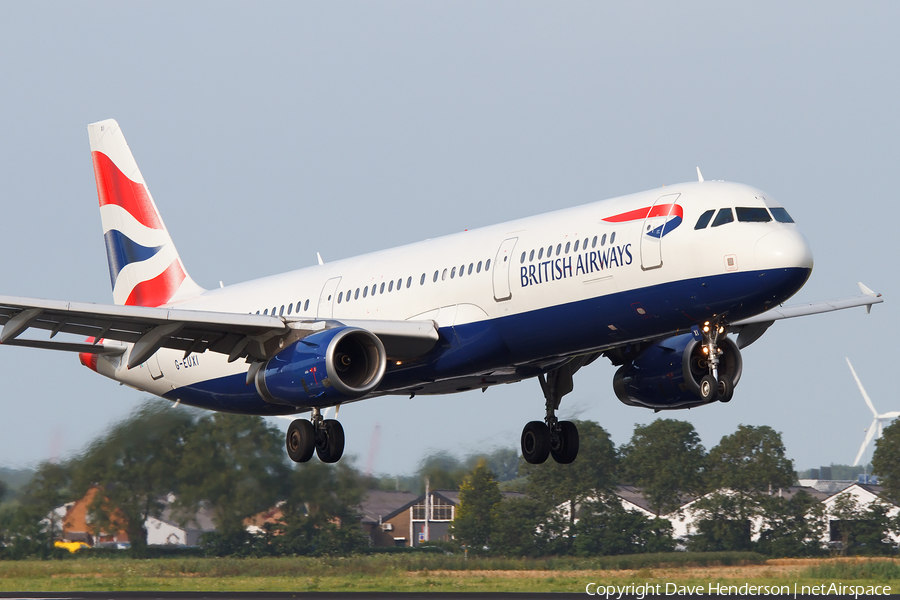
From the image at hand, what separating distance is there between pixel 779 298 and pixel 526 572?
95.4 feet

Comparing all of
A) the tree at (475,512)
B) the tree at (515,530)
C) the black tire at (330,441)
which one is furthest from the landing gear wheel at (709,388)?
the tree at (515,530)

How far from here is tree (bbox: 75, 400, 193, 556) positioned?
149 ft

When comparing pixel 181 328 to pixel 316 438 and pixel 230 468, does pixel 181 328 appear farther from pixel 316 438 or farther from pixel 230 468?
pixel 230 468

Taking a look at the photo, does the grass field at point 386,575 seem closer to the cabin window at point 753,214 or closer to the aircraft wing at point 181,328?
the aircraft wing at point 181,328

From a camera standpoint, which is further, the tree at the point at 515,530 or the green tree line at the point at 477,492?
the tree at the point at 515,530

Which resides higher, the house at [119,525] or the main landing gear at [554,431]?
the main landing gear at [554,431]

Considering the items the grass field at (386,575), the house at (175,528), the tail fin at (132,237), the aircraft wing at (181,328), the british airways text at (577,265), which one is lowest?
the grass field at (386,575)

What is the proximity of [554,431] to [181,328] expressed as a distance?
10.7 metres

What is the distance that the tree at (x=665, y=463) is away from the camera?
216ft

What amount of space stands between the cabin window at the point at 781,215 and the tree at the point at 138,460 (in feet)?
85.5

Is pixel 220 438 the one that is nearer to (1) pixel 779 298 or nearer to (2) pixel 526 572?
(2) pixel 526 572

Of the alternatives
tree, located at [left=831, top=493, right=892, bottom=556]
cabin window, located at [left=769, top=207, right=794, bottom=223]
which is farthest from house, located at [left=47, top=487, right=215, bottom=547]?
tree, located at [left=831, top=493, right=892, bottom=556]

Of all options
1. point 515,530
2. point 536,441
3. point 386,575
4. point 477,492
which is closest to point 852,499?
point 515,530

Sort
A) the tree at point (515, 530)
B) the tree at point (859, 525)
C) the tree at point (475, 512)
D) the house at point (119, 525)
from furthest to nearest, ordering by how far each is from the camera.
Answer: the tree at point (859, 525) < the tree at point (515, 530) < the tree at point (475, 512) < the house at point (119, 525)
